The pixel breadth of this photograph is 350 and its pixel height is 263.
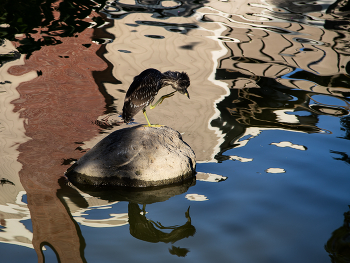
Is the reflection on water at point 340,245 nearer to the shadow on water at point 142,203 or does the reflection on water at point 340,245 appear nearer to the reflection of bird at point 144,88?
the shadow on water at point 142,203

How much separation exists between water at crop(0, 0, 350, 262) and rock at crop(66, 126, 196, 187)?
0.20 metres

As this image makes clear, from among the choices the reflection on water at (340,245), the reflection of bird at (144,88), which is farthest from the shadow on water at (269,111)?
the reflection on water at (340,245)

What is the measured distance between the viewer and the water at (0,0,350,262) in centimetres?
401

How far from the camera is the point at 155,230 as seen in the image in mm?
4242

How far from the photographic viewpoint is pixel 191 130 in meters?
6.36

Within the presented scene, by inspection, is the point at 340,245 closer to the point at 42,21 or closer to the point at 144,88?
the point at 144,88

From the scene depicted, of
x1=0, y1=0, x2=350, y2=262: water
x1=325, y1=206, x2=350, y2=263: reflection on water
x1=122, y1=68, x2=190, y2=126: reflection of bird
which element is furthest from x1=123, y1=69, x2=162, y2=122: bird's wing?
x1=325, y1=206, x2=350, y2=263: reflection on water

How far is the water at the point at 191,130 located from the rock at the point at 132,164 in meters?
0.20

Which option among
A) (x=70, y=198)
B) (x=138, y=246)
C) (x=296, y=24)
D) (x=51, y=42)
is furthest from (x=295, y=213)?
(x=296, y=24)

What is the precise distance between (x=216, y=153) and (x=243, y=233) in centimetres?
182

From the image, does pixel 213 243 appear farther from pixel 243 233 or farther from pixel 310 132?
pixel 310 132

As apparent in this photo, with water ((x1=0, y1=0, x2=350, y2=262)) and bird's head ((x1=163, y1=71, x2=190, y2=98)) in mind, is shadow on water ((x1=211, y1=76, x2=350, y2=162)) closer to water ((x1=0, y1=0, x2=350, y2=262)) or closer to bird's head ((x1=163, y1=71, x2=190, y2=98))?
water ((x1=0, y1=0, x2=350, y2=262))

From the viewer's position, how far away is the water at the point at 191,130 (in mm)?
4012

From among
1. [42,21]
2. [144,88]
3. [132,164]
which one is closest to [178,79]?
[144,88]
